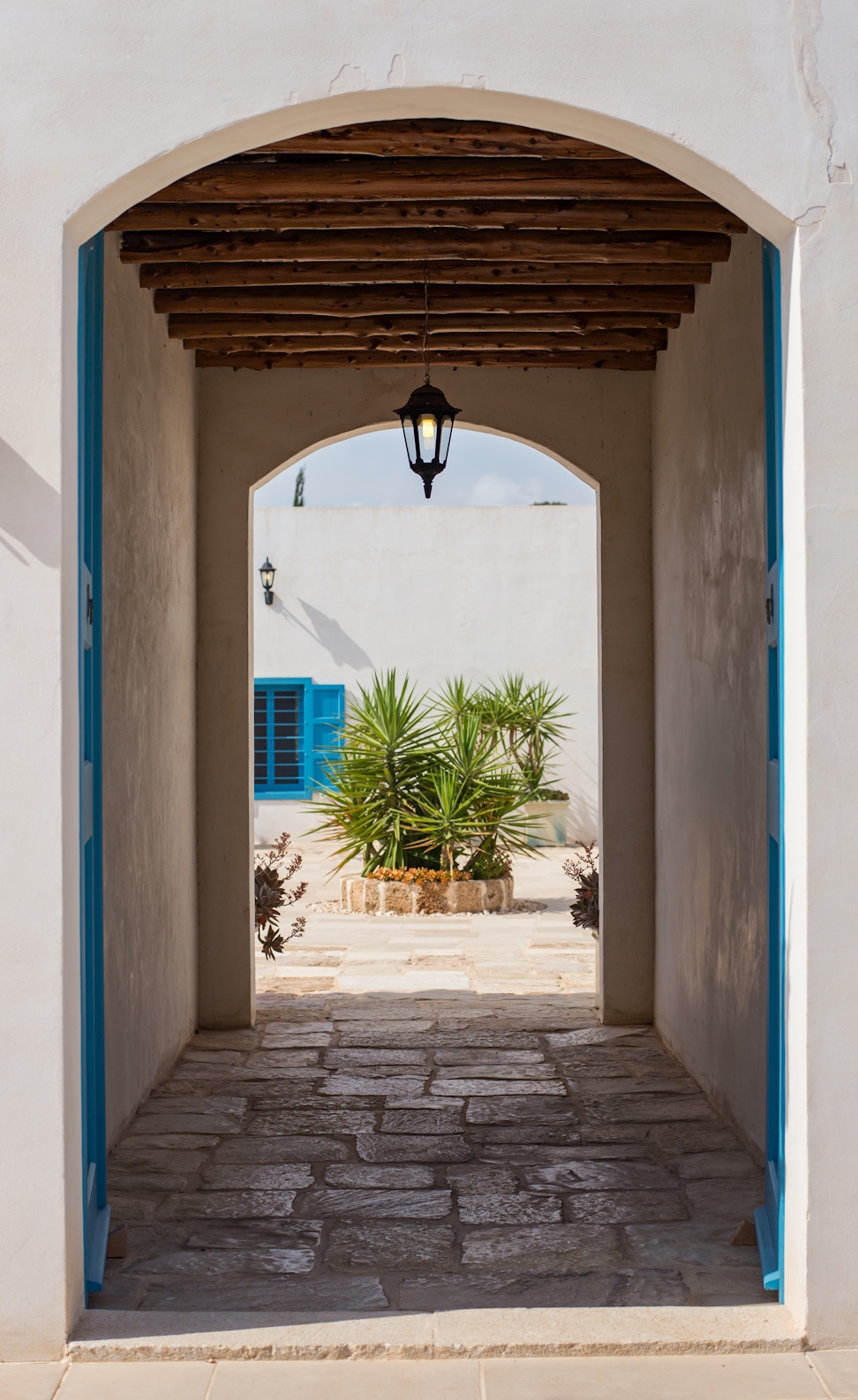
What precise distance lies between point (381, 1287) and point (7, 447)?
2094 mm

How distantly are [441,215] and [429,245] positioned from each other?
27 cm

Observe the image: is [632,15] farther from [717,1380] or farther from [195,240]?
[717,1380]

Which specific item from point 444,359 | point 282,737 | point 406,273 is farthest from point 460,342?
point 282,737

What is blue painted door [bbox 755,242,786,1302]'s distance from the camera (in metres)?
2.85

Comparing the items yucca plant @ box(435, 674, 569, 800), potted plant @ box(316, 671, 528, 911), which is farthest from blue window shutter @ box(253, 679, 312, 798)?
potted plant @ box(316, 671, 528, 911)


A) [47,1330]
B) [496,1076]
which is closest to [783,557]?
[47,1330]

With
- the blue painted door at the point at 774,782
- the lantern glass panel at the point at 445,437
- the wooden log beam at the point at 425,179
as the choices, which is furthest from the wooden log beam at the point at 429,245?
the blue painted door at the point at 774,782

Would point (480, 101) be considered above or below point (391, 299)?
below

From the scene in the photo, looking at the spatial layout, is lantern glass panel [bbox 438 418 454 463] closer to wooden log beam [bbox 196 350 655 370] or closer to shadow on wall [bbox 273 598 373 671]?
wooden log beam [bbox 196 350 655 370]

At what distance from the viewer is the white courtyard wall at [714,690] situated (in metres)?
4.00

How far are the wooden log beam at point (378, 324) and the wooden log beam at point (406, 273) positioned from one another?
22.1 inches

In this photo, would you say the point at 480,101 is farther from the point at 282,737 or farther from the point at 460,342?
the point at 282,737

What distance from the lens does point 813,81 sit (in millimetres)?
2672

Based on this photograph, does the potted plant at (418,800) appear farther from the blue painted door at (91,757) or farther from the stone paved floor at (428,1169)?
the blue painted door at (91,757)
